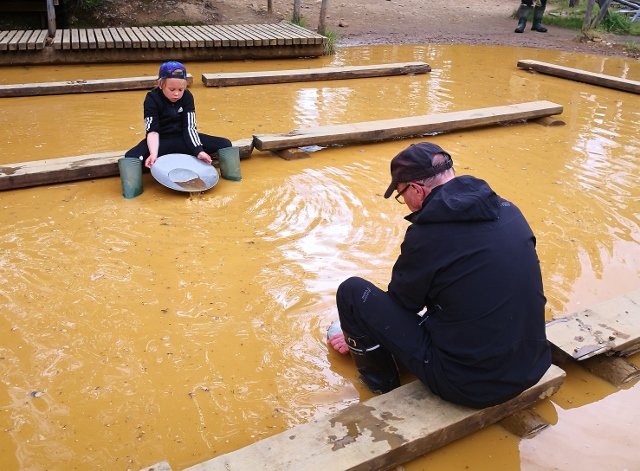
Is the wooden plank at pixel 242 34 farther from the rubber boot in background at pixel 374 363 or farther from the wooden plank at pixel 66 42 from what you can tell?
the rubber boot in background at pixel 374 363

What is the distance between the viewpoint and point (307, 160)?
5.71 metres

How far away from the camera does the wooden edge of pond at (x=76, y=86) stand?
7.30 metres

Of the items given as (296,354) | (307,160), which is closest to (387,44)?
(307,160)

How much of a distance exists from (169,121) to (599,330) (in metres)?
3.52

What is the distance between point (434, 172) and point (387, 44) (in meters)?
9.49

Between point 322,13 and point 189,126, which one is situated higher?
point 322,13

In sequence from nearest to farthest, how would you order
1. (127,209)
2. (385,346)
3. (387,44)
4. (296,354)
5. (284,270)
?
(385,346), (296,354), (284,270), (127,209), (387,44)

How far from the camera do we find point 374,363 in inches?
112

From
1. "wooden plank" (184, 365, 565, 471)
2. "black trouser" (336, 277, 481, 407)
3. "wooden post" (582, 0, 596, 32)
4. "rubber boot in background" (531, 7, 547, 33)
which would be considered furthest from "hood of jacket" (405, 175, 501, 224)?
"rubber boot in background" (531, 7, 547, 33)

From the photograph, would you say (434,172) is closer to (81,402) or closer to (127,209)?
(81,402)

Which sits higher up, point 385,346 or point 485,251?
point 485,251

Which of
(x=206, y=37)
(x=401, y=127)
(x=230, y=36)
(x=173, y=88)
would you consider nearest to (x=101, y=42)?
(x=206, y=37)

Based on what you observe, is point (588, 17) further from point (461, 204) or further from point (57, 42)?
point (461, 204)

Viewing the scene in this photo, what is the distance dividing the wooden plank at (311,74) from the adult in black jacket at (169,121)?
10.2 feet
